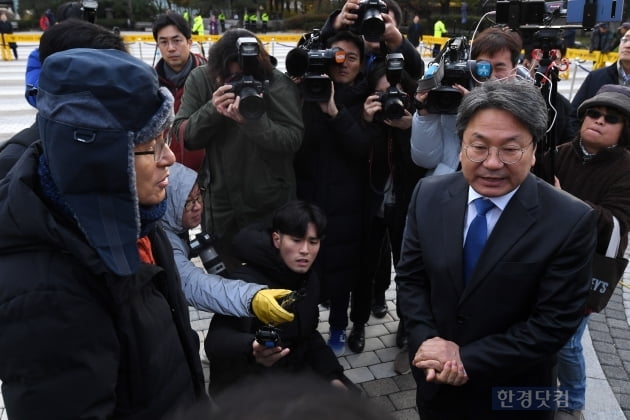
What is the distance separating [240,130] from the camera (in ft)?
10.4

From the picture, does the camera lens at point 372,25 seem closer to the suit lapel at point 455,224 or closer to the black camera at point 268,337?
the suit lapel at point 455,224

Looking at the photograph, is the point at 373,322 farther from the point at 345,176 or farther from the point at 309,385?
the point at 309,385

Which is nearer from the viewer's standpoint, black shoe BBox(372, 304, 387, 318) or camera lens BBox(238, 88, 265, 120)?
camera lens BBox(238, 88, 265, 120)

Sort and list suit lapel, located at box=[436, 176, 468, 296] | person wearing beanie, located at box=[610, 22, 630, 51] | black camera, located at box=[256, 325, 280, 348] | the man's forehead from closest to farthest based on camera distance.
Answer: suit lapel, located at box=[436, 176, 468, 296], black camera, located at box=[256, 325, 280, 348], the man's forehead, person wearing beanie, located at box=[610, 22, 630, 51]

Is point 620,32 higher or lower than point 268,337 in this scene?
higher

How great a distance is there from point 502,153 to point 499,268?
405mm

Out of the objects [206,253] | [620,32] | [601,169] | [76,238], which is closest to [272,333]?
[206,253]

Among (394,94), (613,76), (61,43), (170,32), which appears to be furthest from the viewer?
(613,76)

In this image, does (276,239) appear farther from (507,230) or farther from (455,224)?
(507,230)

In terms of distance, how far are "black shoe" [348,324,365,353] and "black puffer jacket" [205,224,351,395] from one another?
0.73 meters

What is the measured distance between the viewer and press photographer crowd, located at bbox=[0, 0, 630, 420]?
1245 mm

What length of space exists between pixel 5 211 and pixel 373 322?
10.3 feet

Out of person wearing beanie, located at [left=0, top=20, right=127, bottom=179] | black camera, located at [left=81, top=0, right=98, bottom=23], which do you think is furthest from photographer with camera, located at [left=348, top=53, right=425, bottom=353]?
black camera, located at [left=81, top=0, right=98, bottom=23]

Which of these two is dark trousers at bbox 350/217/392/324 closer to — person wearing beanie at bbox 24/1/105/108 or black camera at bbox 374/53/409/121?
black camera at bbox 374/53/409/121
